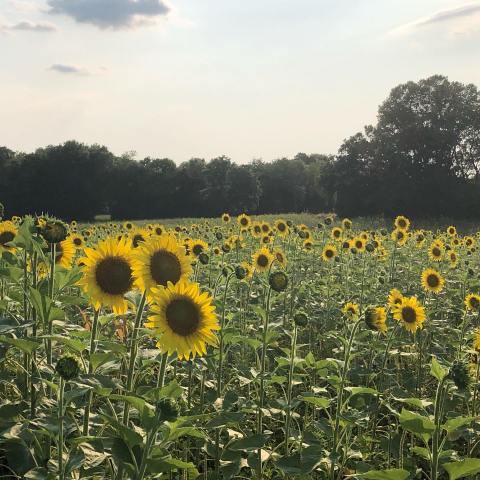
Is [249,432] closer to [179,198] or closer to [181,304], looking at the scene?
[181,304]

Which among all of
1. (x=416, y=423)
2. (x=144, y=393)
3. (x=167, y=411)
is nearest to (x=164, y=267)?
(x=144, y=393)

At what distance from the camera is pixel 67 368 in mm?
2285

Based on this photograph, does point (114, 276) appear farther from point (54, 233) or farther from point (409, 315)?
point (409, 315)

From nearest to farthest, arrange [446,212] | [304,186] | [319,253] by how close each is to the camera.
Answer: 1. [319,253]
2. [446,212]
3. [304,186]

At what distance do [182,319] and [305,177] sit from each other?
77374 millimetres

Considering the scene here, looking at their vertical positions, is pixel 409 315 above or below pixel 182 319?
below

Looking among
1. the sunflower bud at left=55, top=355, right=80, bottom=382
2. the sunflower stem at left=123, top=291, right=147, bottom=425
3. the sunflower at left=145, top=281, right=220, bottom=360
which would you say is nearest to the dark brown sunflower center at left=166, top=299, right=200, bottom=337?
the sunflower at left=145, top=281, right=220, bottom=360

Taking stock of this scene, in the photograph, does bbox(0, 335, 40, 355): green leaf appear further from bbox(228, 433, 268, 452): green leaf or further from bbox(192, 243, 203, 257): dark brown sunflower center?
bbox(192, 243, 203, 257): dark brown sunflower center

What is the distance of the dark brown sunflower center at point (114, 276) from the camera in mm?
2967

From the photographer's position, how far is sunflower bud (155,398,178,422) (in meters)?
2.13

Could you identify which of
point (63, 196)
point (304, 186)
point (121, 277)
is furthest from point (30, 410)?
point (304, 186)

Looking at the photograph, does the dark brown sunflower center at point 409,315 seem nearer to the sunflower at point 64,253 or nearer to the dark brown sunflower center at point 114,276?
the sunflower at point 64,253

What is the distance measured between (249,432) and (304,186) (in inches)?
2954

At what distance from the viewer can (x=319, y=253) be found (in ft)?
39.0
